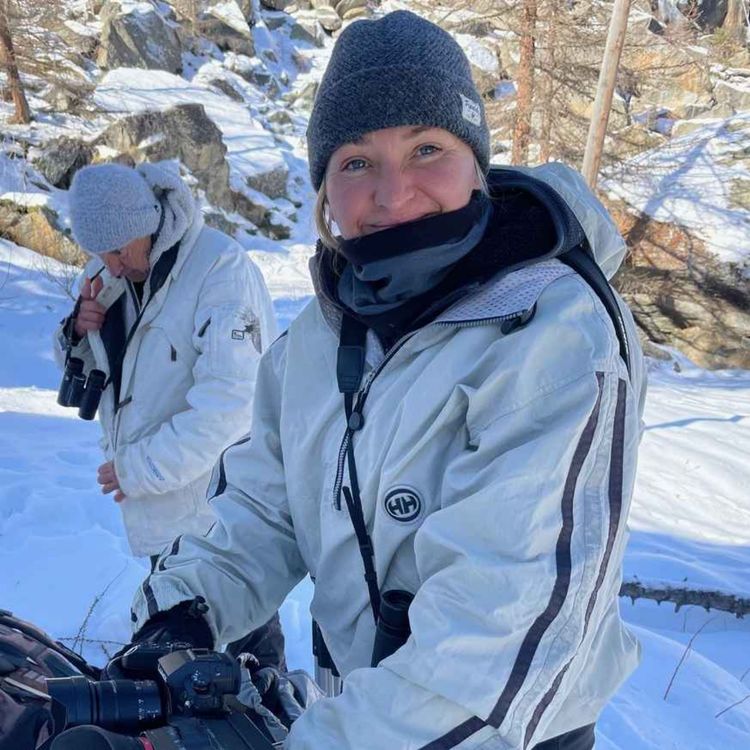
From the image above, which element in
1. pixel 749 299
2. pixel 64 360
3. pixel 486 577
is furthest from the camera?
pixel 749 299

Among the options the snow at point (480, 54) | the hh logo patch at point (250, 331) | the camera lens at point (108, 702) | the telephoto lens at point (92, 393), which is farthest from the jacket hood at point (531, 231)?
the snow at point (480, 54)

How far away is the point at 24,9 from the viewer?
518 inches

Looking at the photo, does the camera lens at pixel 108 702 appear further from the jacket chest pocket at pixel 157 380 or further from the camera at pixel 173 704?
the jacket chest pocket at pixel 157 380

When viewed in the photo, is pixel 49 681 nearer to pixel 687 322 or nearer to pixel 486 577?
pixel 486 577

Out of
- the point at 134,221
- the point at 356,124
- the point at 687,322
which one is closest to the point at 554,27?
the point at 687,322

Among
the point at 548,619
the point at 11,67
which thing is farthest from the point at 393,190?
the point at 11,67

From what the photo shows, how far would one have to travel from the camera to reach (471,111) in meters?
1.28

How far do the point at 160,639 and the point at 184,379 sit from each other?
1.46m

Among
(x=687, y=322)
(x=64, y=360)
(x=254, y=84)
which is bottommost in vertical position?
→ (x=687, y=322)

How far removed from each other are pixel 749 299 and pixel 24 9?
15404 mm

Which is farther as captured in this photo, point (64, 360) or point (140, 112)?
point (140, 112)

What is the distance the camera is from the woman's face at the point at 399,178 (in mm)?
1191

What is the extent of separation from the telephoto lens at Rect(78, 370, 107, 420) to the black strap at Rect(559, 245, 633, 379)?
6.75 ft

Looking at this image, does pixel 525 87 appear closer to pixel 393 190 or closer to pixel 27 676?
pixel 393 190
